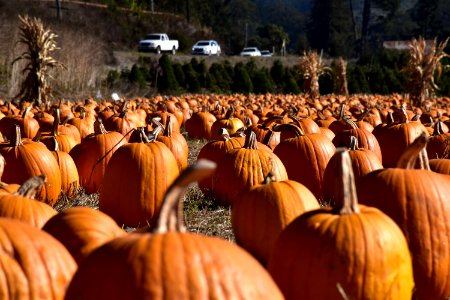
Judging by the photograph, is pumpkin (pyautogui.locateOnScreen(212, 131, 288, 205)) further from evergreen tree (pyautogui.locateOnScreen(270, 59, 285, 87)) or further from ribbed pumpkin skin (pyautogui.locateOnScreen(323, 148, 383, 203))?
evergreen tree (pyautogui.locateOnScreen(270, 59, 285, 87))

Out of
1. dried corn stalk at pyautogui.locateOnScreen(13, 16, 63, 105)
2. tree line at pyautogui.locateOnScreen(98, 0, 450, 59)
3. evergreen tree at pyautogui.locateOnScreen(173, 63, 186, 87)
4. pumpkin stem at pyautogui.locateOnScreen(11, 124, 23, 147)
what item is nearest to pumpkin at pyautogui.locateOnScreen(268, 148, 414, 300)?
pumpkin stem at pyautogui.locateOnScreen(11, 124, 23, 147)

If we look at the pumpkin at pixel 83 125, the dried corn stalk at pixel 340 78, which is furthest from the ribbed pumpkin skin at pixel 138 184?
the dried corn stalk at pixel 340 78

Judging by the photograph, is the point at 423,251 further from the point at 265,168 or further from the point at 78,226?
the point at 265,168

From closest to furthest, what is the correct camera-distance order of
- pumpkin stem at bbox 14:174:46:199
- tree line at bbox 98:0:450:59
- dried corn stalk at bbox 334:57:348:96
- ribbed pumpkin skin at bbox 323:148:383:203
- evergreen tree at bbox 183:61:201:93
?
pumpkin stem at bbox 14:174:46:199, ribbed pumpkin skin at bbox 323:148:383:203, dried corn stalk at bbox 334:57:348:96, evergreen tree at bbox 183:61:201:93, tree line at bbox 98:0:450:59

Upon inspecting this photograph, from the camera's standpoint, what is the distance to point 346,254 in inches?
90.8

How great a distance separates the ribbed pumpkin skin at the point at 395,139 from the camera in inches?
255

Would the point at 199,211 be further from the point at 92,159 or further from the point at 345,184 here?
the point at 345,184

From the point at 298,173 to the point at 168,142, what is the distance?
4.86ft

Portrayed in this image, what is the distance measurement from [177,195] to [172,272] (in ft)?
0.70

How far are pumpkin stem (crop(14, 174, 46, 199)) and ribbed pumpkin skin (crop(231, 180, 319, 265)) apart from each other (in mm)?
1095

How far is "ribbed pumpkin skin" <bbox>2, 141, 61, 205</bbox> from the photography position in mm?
4707

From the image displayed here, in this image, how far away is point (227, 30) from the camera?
89.8m

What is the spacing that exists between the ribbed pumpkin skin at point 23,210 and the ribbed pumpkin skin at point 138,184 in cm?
148

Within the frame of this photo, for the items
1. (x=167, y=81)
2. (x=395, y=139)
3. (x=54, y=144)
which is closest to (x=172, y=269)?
(x=54, y=144)
